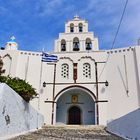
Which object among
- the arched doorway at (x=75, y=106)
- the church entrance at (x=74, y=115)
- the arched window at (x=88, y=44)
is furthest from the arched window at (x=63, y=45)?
the church entrance at (x=74, y=115)

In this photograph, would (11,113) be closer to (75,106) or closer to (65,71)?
(65,71)

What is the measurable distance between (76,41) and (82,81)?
186 inches

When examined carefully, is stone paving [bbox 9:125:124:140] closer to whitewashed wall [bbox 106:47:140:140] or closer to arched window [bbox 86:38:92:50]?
whitewashed wall [bbox 106:47:140:140]

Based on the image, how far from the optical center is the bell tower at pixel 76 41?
70.6ft

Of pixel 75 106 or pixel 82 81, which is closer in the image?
pixel 82 81

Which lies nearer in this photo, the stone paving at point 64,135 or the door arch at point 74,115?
the stone paving at point 64,135

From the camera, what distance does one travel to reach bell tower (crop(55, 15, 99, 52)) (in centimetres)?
2152

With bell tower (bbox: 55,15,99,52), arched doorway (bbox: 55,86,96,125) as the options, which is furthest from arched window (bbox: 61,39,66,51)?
arched doorway (bbox: 55,86,96,125)

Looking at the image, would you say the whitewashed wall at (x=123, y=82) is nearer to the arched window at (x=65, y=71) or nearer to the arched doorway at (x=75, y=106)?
the arched doorway at (x=75, y=106)

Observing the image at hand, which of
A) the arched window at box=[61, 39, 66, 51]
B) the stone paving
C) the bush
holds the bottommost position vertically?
the stone paving

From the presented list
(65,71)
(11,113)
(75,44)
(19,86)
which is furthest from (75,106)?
(11,113)

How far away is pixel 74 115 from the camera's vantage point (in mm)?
19938

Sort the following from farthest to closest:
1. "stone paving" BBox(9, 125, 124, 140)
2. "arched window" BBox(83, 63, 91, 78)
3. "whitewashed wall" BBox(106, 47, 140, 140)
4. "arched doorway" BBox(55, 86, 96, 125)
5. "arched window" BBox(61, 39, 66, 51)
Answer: "arched window" BBox(61, 39, 66, 51) < "arched window" BBox(83, 63, 91, 78) < "arched doorway" BBox(55, 86, 96, 125) < "whitewashed wall" BBox(106, 47, 140, 140) < "stone paving" BBox(9, 125, 124, 140)

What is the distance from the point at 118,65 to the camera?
765 inches
